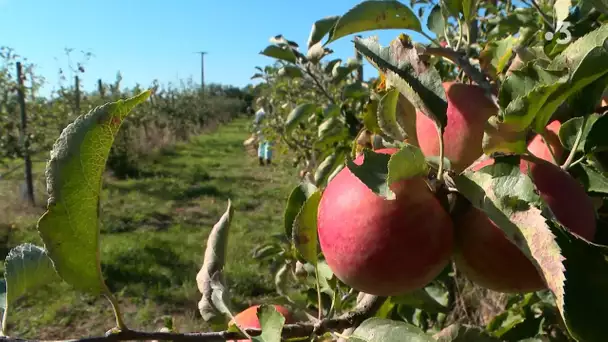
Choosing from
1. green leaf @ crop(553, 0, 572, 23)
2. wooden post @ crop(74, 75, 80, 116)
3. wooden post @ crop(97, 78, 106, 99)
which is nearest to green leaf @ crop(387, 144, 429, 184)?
green leaf @ crop(553, 0, 572, 23)

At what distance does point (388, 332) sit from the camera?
465 millimetres

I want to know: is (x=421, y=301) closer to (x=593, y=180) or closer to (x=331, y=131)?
(x=593, y=180)

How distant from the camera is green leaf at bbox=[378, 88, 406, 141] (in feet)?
1.81

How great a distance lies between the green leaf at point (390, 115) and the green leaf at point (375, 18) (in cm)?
15

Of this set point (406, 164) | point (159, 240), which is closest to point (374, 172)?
point (406, 164)

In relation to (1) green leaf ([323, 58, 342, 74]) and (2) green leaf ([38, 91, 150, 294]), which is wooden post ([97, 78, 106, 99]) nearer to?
(1) green leaf ([323, 58, 342, 74])

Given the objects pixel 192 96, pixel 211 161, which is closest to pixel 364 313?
pixel 211 161

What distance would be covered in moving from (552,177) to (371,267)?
0.57ft

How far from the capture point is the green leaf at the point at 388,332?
45 cm

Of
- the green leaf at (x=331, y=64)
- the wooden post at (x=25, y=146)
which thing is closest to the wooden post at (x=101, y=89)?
the wooden post at (x=25, y=146)

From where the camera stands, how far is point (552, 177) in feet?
1.51

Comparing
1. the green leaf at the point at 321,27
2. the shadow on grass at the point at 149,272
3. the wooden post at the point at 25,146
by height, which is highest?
the green leaf at the point at 321,27

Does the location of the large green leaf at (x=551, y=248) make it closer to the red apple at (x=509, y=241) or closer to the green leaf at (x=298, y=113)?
the red apple at (x=509, y=241)

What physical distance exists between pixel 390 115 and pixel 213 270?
0.88ft
